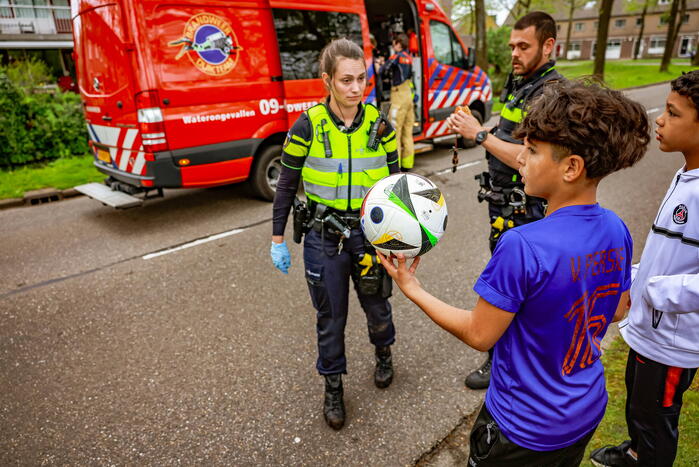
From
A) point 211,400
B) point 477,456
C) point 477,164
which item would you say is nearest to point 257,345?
point 211,400

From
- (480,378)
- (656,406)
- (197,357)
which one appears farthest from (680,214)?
(197,357)

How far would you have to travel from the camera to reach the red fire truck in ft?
17.2

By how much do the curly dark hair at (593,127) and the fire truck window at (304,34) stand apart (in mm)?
5669

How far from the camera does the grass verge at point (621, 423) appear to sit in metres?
2.23

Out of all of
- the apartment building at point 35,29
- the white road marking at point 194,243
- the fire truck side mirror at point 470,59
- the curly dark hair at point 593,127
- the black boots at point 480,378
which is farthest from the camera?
the apartment building at point 35,29

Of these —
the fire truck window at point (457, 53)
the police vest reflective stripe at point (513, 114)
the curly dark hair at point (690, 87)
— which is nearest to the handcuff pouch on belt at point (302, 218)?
the police vest reflective stripe at point (513, 114)

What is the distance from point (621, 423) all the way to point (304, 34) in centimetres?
602

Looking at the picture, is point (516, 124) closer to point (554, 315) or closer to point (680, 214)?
point (680, 214)

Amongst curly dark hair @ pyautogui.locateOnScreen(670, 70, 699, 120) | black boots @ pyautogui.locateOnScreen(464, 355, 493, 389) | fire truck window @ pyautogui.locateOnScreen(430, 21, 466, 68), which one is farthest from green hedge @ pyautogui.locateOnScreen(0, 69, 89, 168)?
curly dark hair @ pyautogui.locateOnScreen(670, 70, 699, 120)

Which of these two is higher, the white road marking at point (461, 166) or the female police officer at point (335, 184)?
the female police officer at point (335, 184)

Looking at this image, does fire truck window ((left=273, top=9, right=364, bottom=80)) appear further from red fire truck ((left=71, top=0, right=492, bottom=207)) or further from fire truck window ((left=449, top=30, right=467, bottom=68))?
fire truck window ((left=449, top=30, right=467, bottom=68))

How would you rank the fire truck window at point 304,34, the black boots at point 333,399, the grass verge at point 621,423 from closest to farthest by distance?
the grass verge at point 621,423 < the black boots at point 333,399 < the fire truck window at point 304,34

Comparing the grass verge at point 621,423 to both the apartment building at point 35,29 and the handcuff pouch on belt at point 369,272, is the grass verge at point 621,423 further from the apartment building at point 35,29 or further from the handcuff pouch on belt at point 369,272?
the apartment building at point 35,29

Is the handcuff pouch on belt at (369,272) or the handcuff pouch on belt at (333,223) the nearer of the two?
the handcuff pouch on belt at (333,223)
